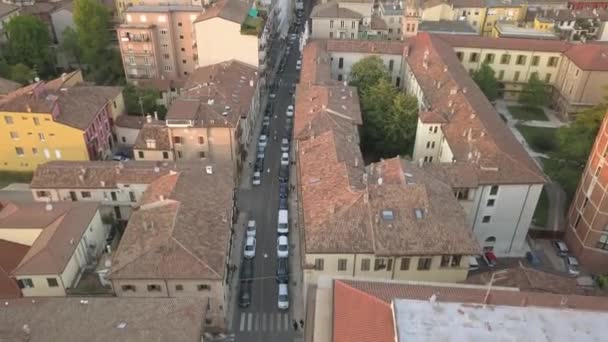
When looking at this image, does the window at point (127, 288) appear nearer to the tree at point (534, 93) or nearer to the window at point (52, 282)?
the window at point (52, 282)

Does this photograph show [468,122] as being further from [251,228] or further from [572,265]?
[251,228]

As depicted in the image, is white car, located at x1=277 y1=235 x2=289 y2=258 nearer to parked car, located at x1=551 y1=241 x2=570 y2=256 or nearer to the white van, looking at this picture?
the white van

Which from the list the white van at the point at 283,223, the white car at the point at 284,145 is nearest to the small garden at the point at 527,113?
the white car at the point at 284,145

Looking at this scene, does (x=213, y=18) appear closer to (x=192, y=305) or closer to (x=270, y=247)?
(x=270, y=247)

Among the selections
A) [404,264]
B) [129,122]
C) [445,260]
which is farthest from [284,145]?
[445,260]

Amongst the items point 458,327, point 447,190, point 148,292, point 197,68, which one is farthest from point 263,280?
point 197,68

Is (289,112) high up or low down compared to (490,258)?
up
